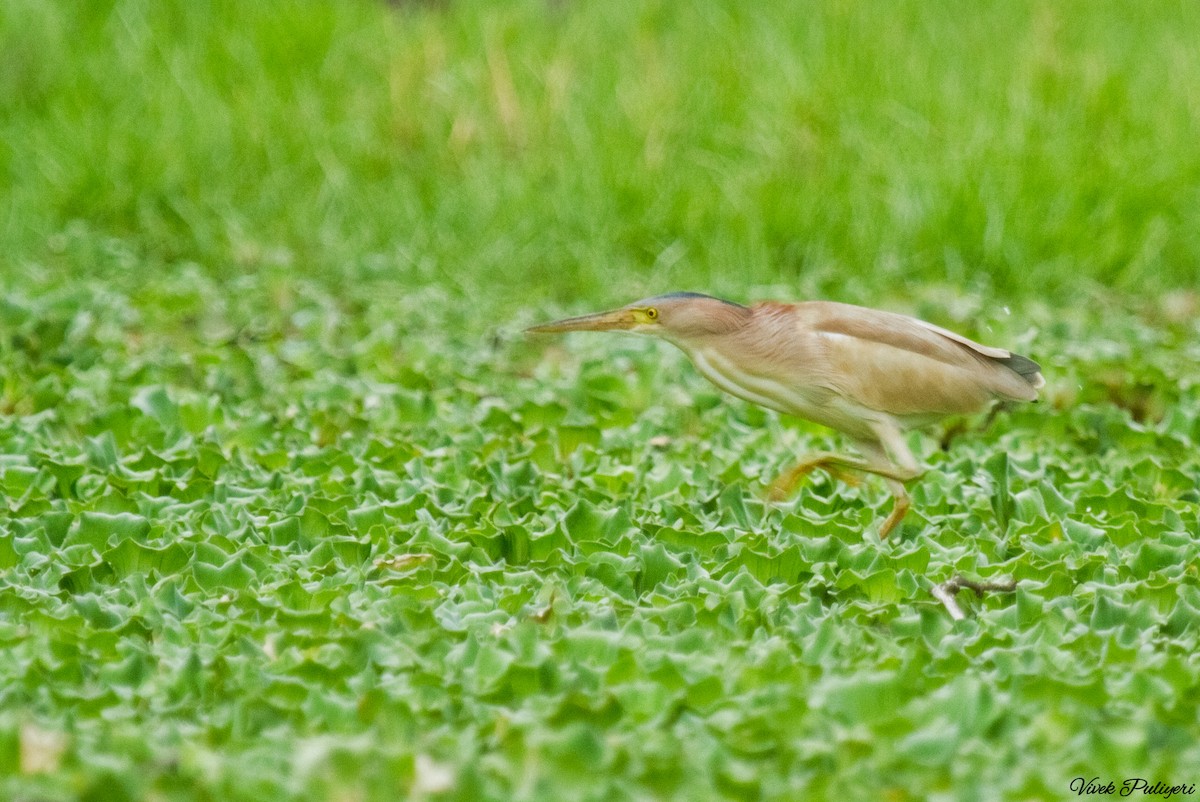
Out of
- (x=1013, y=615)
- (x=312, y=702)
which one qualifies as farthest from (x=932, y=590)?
(x=312, y=702)

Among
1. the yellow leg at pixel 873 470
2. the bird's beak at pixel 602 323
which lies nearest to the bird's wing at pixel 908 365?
the yellow leg at pixel 873 470

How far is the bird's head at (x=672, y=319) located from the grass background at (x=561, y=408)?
0.39 m

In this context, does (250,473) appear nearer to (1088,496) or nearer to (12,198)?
(1088,496)

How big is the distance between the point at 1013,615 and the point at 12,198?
17.6ft

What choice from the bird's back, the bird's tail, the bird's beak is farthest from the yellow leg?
the bird's beak

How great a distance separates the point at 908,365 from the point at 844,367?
0.16 m

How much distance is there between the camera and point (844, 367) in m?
4.23

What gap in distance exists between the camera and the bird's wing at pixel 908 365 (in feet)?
13.9

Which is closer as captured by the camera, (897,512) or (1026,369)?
(897,512)

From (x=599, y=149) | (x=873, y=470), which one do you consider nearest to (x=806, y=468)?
(x=873, y=470)

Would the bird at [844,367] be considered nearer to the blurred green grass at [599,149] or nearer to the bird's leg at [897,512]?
the bird's leg at [897,512]

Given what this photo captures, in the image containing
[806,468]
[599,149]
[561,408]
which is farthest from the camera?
[599,149]

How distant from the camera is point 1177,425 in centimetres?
523

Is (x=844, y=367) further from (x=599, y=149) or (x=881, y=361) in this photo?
(x=599, y=149)
